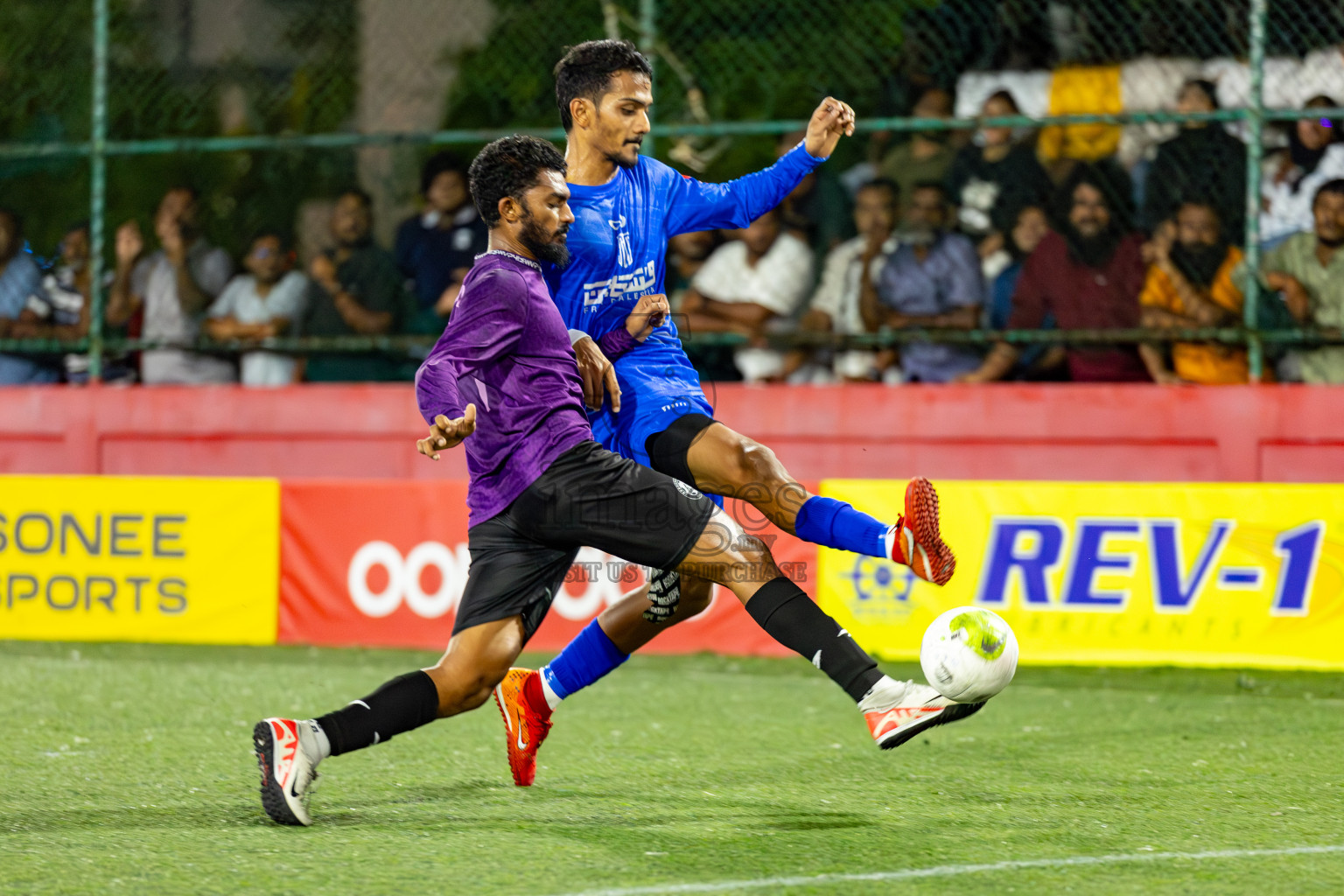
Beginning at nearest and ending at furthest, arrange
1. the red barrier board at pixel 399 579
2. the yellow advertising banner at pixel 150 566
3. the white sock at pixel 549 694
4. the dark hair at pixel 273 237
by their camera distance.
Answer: the white sock at pixel 549 694
the red barrier board at pixel 399 579
the yellow advertising banner at pixel 150 566
the dark hair at pixel 273 237

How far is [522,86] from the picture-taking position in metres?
10.8

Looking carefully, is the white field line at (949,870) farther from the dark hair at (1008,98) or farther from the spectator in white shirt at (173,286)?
the spectator in white shirt at (173,286)

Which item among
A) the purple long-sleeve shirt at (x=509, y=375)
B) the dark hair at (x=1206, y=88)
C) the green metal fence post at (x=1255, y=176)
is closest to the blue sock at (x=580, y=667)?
the purple long-sleeve shirt at (x=509, y=375)

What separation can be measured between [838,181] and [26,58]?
5.62 m

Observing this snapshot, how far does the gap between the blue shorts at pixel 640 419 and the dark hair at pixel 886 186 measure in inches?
182

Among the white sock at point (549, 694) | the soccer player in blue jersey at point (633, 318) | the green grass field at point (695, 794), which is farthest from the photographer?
the white sock at point (549, 694)

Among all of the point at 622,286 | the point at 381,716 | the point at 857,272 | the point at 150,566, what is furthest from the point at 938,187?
the point at 381,716

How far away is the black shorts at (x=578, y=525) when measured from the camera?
4414mm

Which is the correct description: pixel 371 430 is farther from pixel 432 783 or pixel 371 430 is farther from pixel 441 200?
pixel 432 783

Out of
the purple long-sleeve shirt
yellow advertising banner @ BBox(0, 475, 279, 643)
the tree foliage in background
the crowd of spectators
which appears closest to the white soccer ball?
the purple long-sleeve shirt

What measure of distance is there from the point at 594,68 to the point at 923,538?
1.84m

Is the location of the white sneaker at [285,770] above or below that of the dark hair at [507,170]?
below

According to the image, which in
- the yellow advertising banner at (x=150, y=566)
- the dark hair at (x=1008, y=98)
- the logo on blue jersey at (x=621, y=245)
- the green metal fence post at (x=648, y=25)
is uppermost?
the green metal fence post at (x=648, y=25)

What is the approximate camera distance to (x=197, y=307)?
1051cm
